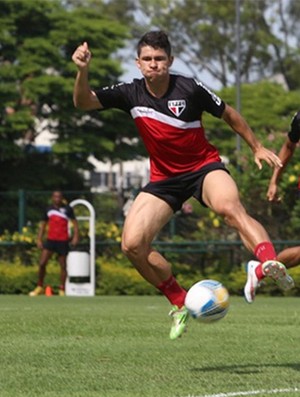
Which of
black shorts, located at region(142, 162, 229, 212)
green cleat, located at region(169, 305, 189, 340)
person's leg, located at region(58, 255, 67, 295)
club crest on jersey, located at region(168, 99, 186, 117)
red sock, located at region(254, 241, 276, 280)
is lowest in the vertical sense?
person's leg, located at region(58, 255, 67, 295)

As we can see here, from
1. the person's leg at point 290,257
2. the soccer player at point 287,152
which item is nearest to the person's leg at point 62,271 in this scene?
the person's leg at point 290,257

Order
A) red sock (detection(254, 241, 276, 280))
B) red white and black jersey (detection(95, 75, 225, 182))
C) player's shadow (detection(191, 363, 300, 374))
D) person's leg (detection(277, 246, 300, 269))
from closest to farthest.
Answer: red sock (detection(254, 241, 276, 280)), player's shadow (detection(191, 363, 300, 374)), red white and black jersey (detection(95, 75, 225, 182)), person's leg (detection(277, 246, 300, 269))

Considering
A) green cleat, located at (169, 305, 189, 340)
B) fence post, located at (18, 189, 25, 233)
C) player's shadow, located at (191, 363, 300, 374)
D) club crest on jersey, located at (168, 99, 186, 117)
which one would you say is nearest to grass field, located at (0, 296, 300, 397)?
player's shadow, located at (191, 363, 300, 374)

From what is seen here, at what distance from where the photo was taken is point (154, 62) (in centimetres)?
1083

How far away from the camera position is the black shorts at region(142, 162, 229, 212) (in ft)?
35.9

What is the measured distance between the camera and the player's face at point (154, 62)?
35.5 feet

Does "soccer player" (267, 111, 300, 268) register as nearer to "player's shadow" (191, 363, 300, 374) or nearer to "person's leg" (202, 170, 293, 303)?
"person's leg" (202, 170, 293, 303)

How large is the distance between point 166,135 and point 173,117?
152mm

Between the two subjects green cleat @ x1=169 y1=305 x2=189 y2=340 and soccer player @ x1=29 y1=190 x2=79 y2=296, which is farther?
soccer player @ x1=29 y1=190 x2=79 y2=296

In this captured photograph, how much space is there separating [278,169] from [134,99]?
5.04ft

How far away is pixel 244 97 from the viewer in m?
68.1

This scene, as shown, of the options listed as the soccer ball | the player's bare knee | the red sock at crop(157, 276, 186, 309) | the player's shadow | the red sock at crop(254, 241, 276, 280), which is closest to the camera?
the soccer ball

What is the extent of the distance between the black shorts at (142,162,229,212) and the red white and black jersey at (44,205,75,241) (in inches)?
650

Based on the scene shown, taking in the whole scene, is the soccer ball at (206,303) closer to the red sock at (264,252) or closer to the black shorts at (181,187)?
the red sock at (264,252)
